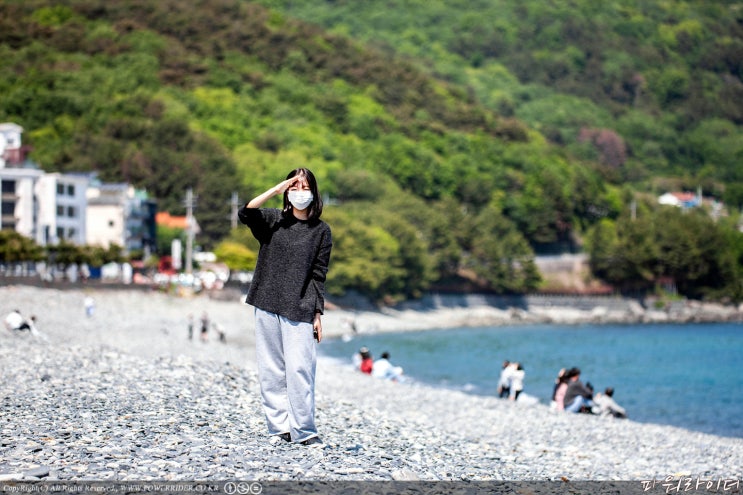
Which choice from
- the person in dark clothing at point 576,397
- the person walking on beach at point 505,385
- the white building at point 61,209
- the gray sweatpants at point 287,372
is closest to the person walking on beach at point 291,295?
the gray sweatpants at point 287,372

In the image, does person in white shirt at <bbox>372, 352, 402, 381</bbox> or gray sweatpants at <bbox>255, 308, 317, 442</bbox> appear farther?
person in white shirt at <bbox>372, 352, 402, 381</bbox>

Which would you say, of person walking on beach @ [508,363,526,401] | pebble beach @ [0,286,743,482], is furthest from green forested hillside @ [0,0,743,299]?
pebble beach @ [0,286,743,482]

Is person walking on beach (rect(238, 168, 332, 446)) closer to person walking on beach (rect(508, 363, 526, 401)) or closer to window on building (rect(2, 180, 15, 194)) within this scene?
person walking on beach (rect(508, 363, 526, 401))

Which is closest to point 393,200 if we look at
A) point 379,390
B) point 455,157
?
point 455,157

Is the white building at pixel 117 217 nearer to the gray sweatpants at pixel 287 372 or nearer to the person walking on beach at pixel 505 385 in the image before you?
the person walking on beach at pixel 505 385

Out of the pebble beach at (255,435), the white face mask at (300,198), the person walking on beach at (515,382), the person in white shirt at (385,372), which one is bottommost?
the person in white shirt at (385,372)

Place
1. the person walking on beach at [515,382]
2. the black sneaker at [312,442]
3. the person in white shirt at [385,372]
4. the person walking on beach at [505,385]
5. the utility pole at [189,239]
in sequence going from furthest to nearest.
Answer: the utility pole at [189,239] < the person in white shirt at [385,372] < the person walking on beach at [505,385] < the person walking on beach at [515,382] < the black sneaker at [312,442]

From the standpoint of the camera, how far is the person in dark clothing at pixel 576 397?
2688cm

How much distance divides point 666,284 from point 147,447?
124182 millimetres

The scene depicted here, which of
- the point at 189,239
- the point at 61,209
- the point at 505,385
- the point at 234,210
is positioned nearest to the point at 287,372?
the point at 505,385

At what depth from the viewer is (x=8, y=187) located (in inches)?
3433

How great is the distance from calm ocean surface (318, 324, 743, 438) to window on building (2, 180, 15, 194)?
2949 cm

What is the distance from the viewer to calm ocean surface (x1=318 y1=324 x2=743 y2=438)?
36438 mm

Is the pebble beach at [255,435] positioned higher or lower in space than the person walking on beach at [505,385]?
higher
